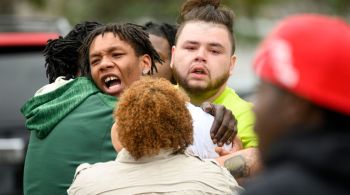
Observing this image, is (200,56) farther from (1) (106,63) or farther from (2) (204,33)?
(1) (106,63)

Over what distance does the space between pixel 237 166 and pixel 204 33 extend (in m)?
0.89

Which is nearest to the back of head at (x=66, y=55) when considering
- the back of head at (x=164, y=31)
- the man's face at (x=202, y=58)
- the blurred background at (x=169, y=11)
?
the man's face at (x=202, y=58)

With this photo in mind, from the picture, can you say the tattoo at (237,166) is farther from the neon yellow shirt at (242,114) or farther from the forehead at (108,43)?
the forehead at (108,43)

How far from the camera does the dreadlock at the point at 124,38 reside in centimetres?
465

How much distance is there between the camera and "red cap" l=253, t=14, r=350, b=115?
2.45 metres

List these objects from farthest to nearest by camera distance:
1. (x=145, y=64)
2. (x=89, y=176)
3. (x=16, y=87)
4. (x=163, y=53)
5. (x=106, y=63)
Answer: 1. (x=16, y=87)
2. (x=163, y=53)
3. (x=145, y=64)
4. (x=106, y=63)
5. (x=89, y=176)

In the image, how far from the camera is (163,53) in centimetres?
569

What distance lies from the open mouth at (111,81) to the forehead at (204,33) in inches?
23.5

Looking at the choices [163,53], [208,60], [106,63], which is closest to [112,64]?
[106,63]

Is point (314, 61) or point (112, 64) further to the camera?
point (112, 64)

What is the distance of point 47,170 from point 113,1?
2119 cm

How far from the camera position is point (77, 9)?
78.2ft

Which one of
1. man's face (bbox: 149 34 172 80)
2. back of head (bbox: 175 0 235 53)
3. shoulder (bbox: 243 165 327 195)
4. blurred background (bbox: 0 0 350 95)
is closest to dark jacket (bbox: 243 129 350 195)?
shoulder (bbox: 243 165 327 195)

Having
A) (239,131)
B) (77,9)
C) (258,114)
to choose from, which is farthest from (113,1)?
(258,114)
